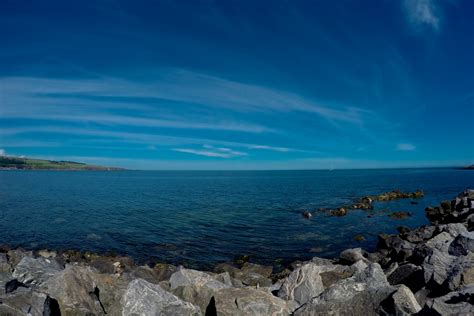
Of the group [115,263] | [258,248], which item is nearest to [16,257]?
[115,263]

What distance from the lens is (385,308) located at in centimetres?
733

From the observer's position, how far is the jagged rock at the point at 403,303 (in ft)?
23.5

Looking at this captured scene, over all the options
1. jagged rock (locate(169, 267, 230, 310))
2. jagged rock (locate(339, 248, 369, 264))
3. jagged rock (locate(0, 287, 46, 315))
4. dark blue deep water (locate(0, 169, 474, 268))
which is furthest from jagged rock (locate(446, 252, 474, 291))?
dark blue deep water (locate(0, 169, 474, 268))

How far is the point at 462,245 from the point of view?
12883mm

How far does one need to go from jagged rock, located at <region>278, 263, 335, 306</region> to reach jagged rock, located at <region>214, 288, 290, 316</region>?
1.59 meters

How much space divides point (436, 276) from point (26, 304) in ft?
36.6

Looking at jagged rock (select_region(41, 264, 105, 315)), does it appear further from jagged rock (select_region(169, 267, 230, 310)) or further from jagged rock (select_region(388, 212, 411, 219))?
jagged rock (select_region(388, 212, 411, 219))

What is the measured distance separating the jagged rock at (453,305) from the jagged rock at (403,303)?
1.63ft

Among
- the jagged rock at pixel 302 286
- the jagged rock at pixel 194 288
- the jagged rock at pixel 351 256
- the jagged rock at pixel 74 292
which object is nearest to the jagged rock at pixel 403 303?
the jagged rock at pixel 302 286

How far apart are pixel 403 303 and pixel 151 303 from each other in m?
6.07

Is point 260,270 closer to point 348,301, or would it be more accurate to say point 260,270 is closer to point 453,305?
point 348,301

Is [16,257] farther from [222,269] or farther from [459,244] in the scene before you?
[459,244]

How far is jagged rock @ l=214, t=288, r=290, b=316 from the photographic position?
8.72 metres

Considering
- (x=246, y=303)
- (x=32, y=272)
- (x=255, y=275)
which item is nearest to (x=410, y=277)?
(x=246, y=303)
